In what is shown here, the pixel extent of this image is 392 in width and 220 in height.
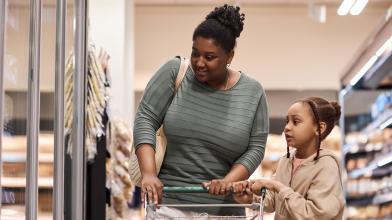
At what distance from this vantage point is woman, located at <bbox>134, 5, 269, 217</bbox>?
3342 millimetres

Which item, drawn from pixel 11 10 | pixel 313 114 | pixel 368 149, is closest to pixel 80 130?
pixel 11 10

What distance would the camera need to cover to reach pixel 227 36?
10.9 ft

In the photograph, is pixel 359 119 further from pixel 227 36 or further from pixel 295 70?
pixel 227 36

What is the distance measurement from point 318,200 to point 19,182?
1433 millimetres

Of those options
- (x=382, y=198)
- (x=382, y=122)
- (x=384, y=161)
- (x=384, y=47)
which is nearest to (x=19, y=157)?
(x=384, y=47)

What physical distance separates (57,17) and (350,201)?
757 centimetres

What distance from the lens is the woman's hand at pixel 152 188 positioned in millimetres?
3145

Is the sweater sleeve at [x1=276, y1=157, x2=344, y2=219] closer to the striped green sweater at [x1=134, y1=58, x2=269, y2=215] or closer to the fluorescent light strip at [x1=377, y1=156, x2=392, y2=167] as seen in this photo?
the striped green sweater at [x1=134, y1=58, x2=269, y2=215]

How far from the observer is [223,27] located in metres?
3.34

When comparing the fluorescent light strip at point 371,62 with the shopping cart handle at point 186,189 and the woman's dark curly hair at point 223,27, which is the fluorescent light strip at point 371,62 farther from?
the shopping cart handle at point 186,189

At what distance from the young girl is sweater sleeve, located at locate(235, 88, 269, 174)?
108mm

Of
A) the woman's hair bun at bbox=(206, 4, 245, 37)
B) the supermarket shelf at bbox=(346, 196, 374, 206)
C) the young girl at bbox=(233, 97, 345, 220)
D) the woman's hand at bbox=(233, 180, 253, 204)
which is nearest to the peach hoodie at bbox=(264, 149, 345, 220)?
the young girl at bbox=(233, 97, 345, 220)

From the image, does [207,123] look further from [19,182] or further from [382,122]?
[382,122]

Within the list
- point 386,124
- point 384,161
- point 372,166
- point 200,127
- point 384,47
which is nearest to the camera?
point 200,127
